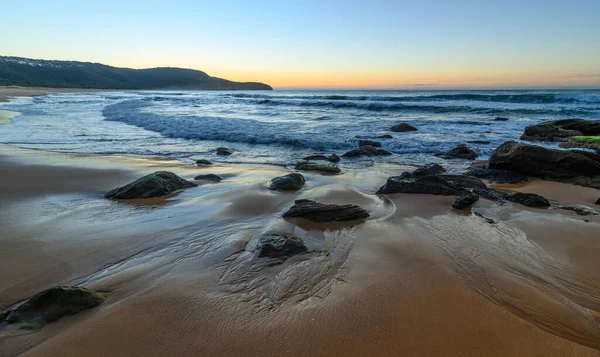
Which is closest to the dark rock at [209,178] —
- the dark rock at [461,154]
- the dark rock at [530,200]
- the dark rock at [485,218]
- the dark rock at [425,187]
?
the dark rock at [425,187]

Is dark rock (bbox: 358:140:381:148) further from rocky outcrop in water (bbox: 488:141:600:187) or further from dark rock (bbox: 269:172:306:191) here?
dark rock (bbox: 269:172:306:191)

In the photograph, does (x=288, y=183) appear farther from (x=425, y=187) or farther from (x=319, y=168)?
(x=425, y=187)

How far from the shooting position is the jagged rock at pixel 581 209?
5083 millimetres

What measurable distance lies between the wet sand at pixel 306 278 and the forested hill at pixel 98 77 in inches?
3231

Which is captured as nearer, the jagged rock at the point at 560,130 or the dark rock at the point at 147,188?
the dark rock at the point at 147,188

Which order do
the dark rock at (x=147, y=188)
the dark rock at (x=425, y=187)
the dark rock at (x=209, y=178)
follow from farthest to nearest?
the dark rock at (x=209, y=178)
the dark rock at (x=425, y=187)
the dark rock at (x=147, y=188)

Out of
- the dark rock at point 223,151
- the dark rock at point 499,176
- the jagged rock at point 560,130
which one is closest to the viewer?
the dark rock at point 499,176

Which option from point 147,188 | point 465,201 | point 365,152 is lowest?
point 365,152

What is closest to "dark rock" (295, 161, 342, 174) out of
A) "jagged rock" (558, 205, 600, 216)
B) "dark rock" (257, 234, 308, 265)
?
"dark rock" (257, 234, 308, 265)

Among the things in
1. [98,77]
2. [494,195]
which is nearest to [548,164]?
[494,195]

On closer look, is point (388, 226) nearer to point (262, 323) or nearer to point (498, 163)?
point (262, 323)

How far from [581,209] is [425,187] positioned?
231cm

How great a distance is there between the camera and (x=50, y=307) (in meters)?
2.55

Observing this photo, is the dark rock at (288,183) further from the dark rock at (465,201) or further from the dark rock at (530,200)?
the dark rock at (530,200)
